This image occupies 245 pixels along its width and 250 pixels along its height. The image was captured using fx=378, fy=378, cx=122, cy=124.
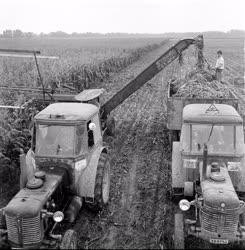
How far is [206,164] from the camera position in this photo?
690 cm

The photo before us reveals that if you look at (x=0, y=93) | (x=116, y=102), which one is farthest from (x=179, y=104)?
(x=0, y=93)

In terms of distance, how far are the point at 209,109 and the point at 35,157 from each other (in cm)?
377

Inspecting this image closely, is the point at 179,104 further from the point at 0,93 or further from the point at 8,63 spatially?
the point at 8,63

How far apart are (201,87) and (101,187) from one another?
5.68 meters

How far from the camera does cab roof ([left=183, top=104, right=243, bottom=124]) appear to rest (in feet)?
25.0

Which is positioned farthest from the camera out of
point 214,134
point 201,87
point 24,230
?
point 201,87

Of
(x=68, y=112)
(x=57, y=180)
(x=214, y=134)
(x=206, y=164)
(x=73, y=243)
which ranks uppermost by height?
(x=68, y=112)

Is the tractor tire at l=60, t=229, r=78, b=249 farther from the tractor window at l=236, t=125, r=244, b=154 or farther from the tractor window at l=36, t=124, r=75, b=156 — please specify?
the tractor window at l=236, t=125, r=244, b=154

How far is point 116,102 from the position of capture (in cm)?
1195

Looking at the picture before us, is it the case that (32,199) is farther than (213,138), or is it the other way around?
(213,138)

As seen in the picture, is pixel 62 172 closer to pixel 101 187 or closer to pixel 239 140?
pixel 101 187

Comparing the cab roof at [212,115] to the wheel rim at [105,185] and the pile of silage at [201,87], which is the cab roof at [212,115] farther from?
the pile of silage at [201,87]

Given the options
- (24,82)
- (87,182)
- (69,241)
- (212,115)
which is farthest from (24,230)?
(24,82)

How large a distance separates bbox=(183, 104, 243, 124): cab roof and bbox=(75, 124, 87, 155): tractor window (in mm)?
2141
